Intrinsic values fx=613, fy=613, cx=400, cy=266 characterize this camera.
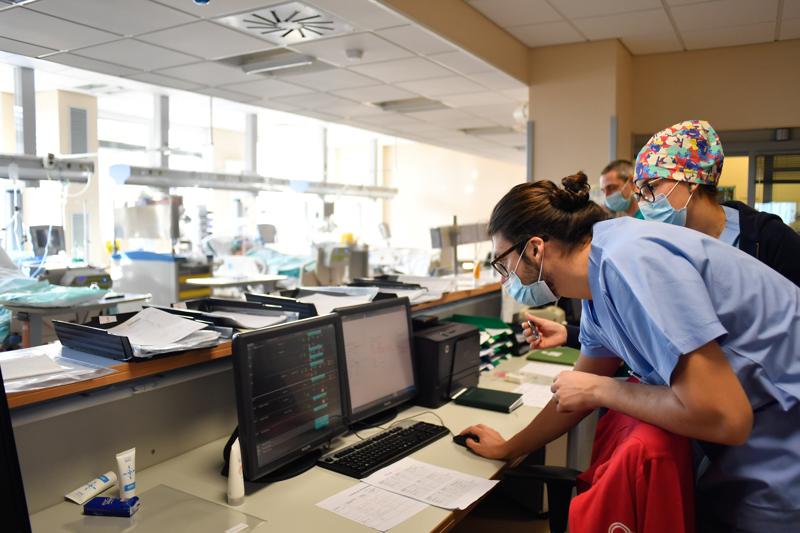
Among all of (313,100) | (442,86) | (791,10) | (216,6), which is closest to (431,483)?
(216,6)

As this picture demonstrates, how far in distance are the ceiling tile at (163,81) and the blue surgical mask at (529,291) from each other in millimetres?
4555

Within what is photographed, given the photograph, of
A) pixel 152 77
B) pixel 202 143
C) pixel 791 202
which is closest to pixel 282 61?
pixel 152 77

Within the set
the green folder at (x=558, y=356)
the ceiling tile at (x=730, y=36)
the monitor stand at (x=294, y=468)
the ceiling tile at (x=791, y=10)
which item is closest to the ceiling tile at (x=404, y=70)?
the ceiling tile at (x=730, y=36)

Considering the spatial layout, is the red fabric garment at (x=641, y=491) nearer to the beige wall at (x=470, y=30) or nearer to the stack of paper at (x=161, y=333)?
the stack of paper at (x=161, y=333)

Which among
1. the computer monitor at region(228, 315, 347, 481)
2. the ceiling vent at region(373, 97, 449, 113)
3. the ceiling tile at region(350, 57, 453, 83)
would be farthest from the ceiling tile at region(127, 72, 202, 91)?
the computer monitor at region(228, 315, 347, 481)

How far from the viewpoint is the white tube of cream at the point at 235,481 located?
1.46m

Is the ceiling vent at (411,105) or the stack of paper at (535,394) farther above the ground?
the ceiling vent at (411,105)

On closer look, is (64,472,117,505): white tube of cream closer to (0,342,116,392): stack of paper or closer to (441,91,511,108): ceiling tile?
(0,342,116,392): stack of paper

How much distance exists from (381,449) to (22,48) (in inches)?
170

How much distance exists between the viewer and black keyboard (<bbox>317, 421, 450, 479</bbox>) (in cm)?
167

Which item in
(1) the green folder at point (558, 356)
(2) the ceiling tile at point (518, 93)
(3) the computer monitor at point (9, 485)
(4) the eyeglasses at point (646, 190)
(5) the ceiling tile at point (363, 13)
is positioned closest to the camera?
(3) the computer monitor at point (9, 485)

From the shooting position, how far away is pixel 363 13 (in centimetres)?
354

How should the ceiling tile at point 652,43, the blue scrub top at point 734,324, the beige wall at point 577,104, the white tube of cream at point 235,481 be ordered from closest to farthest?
the blue scrub top at point 734,324
the white tube of cream at point 235,481
the ceiling tile at point 652,43
the beige wall at point 577,104

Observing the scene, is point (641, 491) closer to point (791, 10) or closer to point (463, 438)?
point (463, 438)
